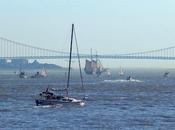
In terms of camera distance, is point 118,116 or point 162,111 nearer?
point 118,116

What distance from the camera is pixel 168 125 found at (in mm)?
67750

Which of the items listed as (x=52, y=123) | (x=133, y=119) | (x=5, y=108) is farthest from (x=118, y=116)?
(x=5, y=108)

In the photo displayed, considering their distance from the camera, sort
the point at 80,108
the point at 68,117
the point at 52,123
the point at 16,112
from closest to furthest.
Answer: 1. the point at 52,123
2. the point at 68,117
3. the point at 16,112
4. the point at 80,108

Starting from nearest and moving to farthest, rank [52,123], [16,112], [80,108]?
[52,123] < [16,112] < [80,108]

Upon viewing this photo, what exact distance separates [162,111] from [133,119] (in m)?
11.3

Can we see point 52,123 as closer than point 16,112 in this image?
Yes

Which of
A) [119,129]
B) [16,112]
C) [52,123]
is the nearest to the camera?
[119,129]

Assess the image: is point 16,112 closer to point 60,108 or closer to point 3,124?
point 60,108

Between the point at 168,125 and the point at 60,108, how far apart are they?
22.2m

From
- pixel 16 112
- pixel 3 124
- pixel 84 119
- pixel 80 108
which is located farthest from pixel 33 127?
pixel 80 108

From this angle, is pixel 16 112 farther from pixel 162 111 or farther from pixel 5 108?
pixel 162 111

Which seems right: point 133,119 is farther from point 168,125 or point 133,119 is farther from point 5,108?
point 5,108

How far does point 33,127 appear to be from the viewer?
65812 mm

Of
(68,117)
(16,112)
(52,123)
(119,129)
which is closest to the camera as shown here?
(119,129)
